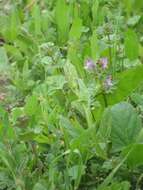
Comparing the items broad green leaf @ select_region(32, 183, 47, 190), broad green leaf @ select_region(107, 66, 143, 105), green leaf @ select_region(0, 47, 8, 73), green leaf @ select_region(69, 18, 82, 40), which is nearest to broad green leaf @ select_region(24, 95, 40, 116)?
broad green leaf @ select_region(107, 66, 143, 105)

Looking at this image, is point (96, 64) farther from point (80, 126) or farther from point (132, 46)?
point (132, 46)

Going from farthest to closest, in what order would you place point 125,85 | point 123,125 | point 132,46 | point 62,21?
point 62,21, point 132,46, point 125,85, point 123,125

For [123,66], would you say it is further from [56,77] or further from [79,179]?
[79,179]

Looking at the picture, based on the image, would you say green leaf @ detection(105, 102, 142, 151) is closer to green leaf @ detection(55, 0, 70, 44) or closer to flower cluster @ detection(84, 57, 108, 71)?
flower cluster @ detection(84, 57, 108, 71)

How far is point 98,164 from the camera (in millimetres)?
1833

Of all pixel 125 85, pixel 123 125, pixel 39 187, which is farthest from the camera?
pixel 125 85

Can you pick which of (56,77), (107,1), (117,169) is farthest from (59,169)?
(107,1)

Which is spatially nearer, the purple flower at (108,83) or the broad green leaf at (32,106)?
the purple flower at (108,83)

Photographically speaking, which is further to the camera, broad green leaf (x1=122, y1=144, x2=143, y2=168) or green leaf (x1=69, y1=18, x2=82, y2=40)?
green leaf (x1=69, y1=18, x2=82, y2=40)

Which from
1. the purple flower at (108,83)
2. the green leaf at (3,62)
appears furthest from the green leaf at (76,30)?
the purple flower at (108,83)

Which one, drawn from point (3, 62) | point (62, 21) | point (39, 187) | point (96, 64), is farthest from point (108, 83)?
point (62, 21)

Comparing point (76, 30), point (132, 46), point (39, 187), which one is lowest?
point (39, 187)

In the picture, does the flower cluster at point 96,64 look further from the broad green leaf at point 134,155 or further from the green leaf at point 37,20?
the green leaf at point 37,20

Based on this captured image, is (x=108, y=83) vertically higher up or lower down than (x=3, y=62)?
lower down
